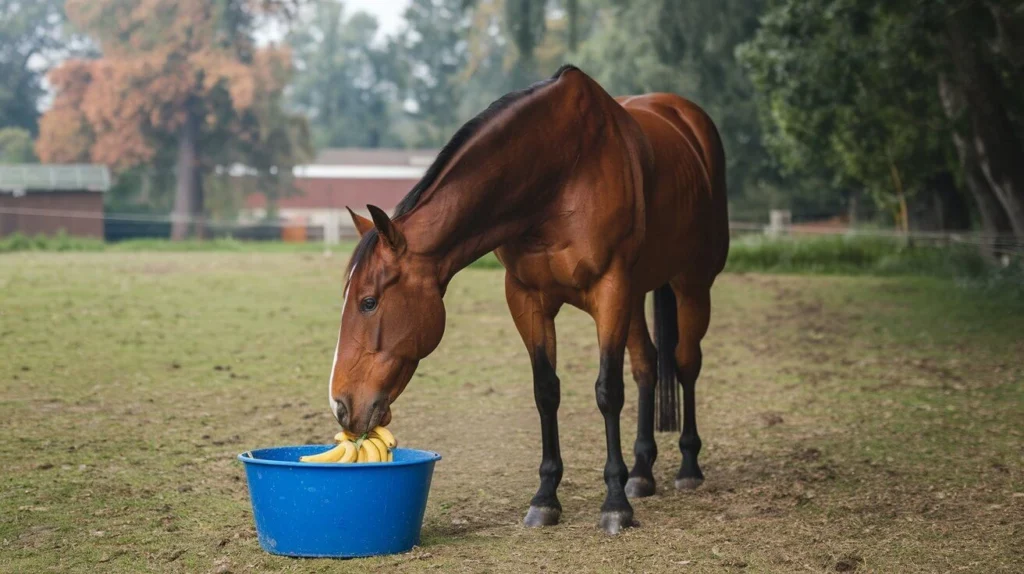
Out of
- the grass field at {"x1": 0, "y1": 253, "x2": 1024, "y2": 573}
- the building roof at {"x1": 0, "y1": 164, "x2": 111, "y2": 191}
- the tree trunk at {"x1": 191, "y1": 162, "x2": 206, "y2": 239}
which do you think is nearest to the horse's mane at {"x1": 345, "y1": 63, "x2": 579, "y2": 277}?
the grass field at {"x1": 0, "y1": 253, "x2": 1024, "y2": 573}

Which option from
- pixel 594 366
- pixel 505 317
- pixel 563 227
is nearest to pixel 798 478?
pixel 563 227

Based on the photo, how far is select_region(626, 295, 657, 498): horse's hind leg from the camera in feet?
19.0

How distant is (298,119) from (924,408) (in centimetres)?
3584

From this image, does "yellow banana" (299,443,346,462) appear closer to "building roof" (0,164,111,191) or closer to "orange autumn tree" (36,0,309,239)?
"building roof" (0,164,111,191)

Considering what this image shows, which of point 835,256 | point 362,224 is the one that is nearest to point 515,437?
point 362,224

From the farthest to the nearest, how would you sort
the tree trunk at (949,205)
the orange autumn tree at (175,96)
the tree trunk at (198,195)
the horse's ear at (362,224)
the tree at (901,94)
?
the tree trunk at (198,195)
the orange autumn tree at (175,96)
the tree trunk at (949,205)
the tree at (901,94)
the horse's ear at (362,224)

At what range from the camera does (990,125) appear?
49.3ft

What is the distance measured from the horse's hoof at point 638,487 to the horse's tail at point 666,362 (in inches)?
22.6

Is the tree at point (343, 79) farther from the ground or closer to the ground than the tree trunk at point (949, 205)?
farther from the ground

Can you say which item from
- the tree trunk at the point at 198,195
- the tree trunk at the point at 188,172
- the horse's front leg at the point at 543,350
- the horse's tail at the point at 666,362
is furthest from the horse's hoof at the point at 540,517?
the tree trunk at the point at 198,195

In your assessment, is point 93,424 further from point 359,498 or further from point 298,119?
point 298,119

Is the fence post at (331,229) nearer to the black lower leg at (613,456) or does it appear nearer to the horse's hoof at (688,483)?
the horse's hoof at (688,483)

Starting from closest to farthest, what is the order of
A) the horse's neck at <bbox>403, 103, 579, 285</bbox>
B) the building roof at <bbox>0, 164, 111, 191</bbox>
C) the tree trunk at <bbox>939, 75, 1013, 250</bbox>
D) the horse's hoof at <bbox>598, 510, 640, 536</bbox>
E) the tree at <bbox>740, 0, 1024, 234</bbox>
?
the horse's neck at <bbox>403, 103, 579, 285</bbox> → the horse's hoof at <bbox>598, 510, 640, 536</bbox> → the tree at <bbox>740, 0, 1024, 234</bbox> → the tree trunk at <bbox>939, 75, 1013, 250</bbox> → the building roof at <bbox>0, 164, 111, 191</bbox>

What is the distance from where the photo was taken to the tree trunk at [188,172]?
40.0 metres
